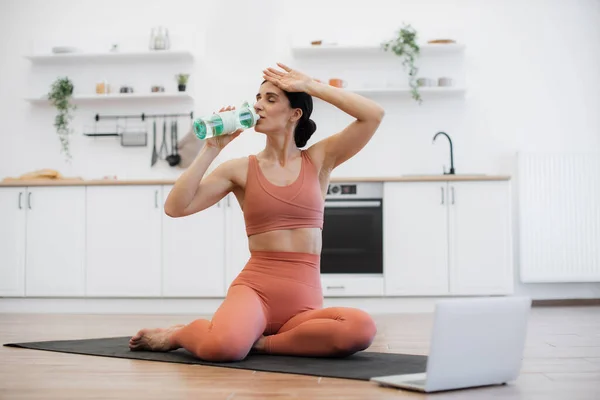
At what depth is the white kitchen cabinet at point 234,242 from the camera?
467 centimetres

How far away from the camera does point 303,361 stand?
7.62ft

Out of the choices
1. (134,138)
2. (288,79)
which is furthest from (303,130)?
(134,138)

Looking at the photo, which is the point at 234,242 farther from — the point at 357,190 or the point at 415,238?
the point at 415,238

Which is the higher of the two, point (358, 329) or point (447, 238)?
point (447, 238)

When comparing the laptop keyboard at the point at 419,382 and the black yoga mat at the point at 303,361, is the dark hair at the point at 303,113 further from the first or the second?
the laptop keyboard at the point at 419,382

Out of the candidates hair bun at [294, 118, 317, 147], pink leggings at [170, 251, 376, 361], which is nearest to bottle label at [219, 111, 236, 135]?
hair bun at [294, 118, 317, 147]

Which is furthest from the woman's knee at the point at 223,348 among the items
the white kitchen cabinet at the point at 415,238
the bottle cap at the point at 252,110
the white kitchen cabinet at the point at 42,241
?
the white kitchen cabinet at the point at 42,241

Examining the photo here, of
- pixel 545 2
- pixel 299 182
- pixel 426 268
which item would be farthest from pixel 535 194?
pixel 299 182

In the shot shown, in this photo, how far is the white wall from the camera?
5.25 m

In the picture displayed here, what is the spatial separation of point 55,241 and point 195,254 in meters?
0.92

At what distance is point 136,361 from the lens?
7.86ft

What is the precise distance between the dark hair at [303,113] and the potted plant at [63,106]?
316 cm

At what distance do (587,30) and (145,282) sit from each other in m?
3.57

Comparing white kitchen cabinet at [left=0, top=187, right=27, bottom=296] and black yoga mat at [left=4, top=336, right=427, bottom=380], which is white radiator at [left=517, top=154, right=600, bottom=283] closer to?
black yoga mat at [left=4, top=336, right=427, bottom=380]
